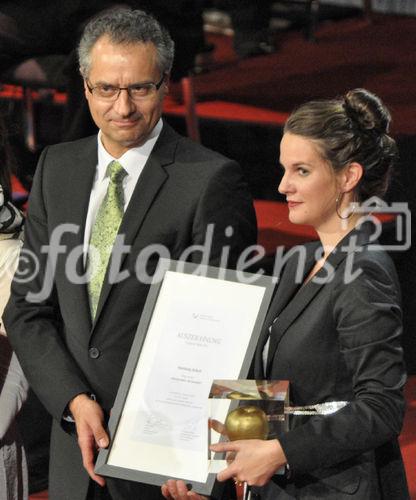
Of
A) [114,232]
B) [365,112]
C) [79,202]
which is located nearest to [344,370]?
[365,112]

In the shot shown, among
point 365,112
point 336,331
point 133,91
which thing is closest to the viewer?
point 336,331

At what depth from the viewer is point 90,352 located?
2475mm

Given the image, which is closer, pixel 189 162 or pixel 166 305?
pixel 166 305

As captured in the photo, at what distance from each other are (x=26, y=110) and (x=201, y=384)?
394 centimetres

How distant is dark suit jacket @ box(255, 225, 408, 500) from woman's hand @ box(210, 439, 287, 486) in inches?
0.8

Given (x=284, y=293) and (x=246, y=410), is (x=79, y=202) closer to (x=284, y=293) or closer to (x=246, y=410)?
(x=284, y=293)

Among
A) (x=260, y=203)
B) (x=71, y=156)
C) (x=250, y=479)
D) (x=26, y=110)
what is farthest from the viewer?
(x=26, y=110)

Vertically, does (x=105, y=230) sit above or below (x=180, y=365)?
above

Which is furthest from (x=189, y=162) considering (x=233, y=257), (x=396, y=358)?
(x=396, y=358)

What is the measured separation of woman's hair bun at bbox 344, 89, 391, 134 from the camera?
89.7 inches

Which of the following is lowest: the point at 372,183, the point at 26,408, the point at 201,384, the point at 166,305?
the point at 26,408

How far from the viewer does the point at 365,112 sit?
2.28 m

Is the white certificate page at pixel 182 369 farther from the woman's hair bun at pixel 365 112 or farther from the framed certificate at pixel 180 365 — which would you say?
the woman's hair bun at pixel 365 112

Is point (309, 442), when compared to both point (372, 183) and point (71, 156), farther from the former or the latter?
point (71, 156)
